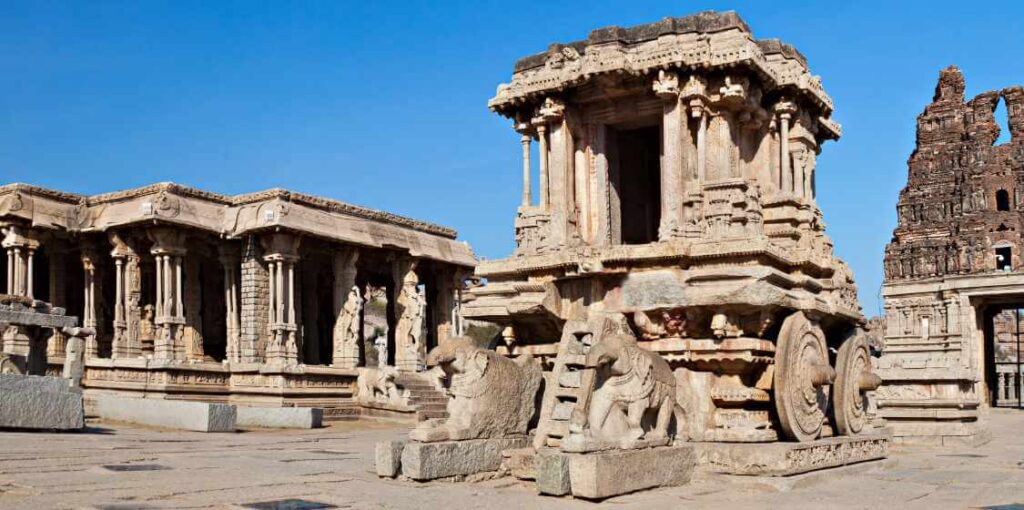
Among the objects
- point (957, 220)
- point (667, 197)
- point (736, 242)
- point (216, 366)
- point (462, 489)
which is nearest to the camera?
point (462, 489)

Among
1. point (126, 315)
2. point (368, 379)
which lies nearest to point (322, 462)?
→ point (368, 379)

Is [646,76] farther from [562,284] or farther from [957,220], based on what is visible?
[957,220]

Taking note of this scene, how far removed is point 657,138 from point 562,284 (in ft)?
14.6

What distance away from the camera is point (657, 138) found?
659 inches

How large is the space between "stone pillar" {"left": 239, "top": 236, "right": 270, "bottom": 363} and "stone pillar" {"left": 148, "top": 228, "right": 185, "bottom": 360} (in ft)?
5.20

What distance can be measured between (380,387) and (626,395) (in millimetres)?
17105

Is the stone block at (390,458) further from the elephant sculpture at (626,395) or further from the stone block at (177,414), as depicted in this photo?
the stone block at (177,414)

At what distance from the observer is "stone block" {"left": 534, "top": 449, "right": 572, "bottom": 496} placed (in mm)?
9453

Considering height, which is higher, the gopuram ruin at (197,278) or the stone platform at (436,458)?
the gopuram ruin at (197,278)

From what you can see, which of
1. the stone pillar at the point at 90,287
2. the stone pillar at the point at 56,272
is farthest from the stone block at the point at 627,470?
the stone pillar at the point at 56,272

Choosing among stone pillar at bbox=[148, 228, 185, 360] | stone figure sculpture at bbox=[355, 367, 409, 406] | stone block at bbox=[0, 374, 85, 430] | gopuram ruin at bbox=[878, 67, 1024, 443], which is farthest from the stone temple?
gopuram ruin at bbox=[878, 67, 1024, 443]

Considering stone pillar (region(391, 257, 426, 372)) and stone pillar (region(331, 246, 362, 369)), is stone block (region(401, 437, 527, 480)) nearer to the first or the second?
stone pillar (region(331, 246, 362, 369))

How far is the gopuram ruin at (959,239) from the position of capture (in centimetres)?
4159

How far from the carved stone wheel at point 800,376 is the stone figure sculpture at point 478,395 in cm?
281
